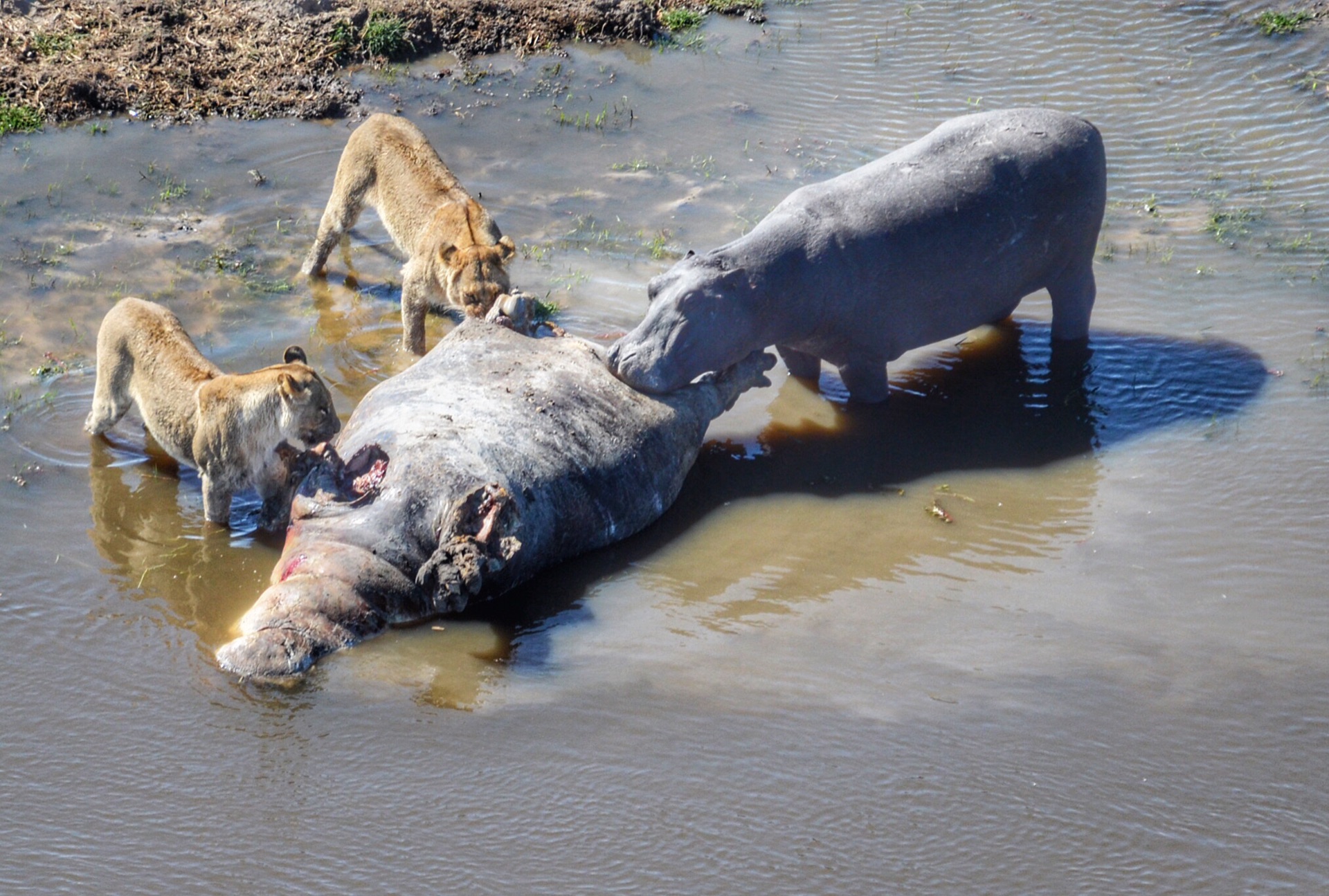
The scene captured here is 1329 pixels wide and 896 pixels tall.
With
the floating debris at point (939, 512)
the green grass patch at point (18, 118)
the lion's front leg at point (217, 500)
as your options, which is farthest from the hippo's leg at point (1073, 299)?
the green grass patch at point (18, 118)

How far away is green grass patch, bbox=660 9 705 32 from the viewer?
14117mm

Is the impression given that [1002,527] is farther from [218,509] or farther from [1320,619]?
[218,509]

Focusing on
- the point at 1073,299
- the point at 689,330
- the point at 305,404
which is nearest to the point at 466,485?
the point at 305,404

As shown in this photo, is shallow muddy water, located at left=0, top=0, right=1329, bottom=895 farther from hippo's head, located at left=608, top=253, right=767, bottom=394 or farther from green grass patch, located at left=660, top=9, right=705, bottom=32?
green grass patch, located at left=660, top=9, right=705, bottom=32

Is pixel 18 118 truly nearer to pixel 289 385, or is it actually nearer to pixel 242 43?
pixel 242 43

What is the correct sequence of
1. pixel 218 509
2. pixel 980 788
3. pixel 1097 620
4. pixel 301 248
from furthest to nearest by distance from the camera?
1. pixel 301 248
2. pixel 218 509
3. pixel 1097 620
4. pixel 980 788

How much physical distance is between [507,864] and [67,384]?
17.1ft

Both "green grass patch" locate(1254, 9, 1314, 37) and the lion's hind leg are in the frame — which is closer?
the lion's hind leg

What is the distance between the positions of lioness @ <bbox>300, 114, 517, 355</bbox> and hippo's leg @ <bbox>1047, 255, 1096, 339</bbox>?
3.85m

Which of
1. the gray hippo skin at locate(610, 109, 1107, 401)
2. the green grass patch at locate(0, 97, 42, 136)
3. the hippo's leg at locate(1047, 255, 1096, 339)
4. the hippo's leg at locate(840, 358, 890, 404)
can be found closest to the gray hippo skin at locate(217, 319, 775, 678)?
the gray hippo skin at locate(610, 109, 1107, 401)

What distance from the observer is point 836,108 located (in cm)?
1302

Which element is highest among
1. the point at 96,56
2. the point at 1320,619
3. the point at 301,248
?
the point at 96,56

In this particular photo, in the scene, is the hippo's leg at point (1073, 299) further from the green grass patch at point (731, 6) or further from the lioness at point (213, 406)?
the green grass patch at point (731, 6)

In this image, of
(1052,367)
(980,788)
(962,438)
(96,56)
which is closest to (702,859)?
(980,788)
